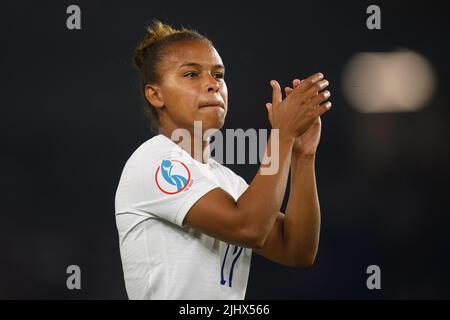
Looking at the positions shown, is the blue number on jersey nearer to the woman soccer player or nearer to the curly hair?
the woman soccer player

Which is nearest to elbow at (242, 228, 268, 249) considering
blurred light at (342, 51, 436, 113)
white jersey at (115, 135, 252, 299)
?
white jersey at (115, 135, 252, 299)

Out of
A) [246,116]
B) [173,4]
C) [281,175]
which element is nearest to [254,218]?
[281,175]

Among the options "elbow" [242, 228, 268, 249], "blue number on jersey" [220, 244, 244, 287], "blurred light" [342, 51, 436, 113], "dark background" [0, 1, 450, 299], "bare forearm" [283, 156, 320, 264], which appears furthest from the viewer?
"blurred light" [342, 51, 436, 113]

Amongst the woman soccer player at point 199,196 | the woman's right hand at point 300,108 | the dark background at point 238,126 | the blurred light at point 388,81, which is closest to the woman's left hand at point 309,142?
the woman soccer player at point 199,196

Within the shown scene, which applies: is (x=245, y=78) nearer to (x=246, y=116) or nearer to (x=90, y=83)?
(x=246, y=116)

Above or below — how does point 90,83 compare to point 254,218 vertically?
above

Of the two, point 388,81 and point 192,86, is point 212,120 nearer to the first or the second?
point 192,86

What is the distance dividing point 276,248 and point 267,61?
1.42 meters

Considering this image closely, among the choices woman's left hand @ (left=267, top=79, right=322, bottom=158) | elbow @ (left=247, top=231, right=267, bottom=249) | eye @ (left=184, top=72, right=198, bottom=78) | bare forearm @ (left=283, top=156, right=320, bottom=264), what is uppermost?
eye @ (left=184, top=72, right=198, bottom=78)

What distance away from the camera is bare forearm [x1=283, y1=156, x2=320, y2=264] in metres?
1.40

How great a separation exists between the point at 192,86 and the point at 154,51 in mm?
154

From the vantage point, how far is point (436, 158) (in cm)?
279

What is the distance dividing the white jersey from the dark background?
135 centimetres

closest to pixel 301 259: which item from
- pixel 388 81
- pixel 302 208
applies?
pixel 302 208
